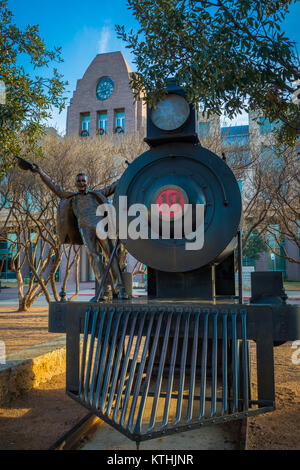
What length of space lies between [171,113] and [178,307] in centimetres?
217

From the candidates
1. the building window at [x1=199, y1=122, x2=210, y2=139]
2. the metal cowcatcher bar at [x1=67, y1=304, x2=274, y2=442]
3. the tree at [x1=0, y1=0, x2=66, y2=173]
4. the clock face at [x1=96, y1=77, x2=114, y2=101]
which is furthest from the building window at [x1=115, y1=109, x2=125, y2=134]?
the metal cowcatcher bar at [x1=67, y1=304, x2=274, y2=442]

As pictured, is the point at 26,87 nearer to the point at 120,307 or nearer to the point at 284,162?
the point at 120,307

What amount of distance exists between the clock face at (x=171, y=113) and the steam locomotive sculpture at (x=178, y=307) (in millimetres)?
11

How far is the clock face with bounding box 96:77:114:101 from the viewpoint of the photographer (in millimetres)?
25016

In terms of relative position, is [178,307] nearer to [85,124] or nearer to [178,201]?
[178,201]

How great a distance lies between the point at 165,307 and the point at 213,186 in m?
1.38

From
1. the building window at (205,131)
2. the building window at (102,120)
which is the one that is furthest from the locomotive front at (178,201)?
the building window at (102,120)

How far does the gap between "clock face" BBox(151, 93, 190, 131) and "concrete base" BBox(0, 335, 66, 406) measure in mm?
3374

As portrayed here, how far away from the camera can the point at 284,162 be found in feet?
37.3

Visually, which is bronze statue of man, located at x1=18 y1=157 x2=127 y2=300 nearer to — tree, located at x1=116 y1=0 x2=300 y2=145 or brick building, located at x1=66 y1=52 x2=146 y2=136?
tree, located at x1=116 y1=0 x2=300 y2=145

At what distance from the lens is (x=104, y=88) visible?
25.3 m

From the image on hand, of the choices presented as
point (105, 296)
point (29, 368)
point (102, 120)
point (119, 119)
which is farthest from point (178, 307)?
point (102, 120)

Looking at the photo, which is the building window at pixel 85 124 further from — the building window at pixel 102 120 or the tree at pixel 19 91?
the tree at pixel 19 91

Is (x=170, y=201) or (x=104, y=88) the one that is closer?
(x=170, y=201)
